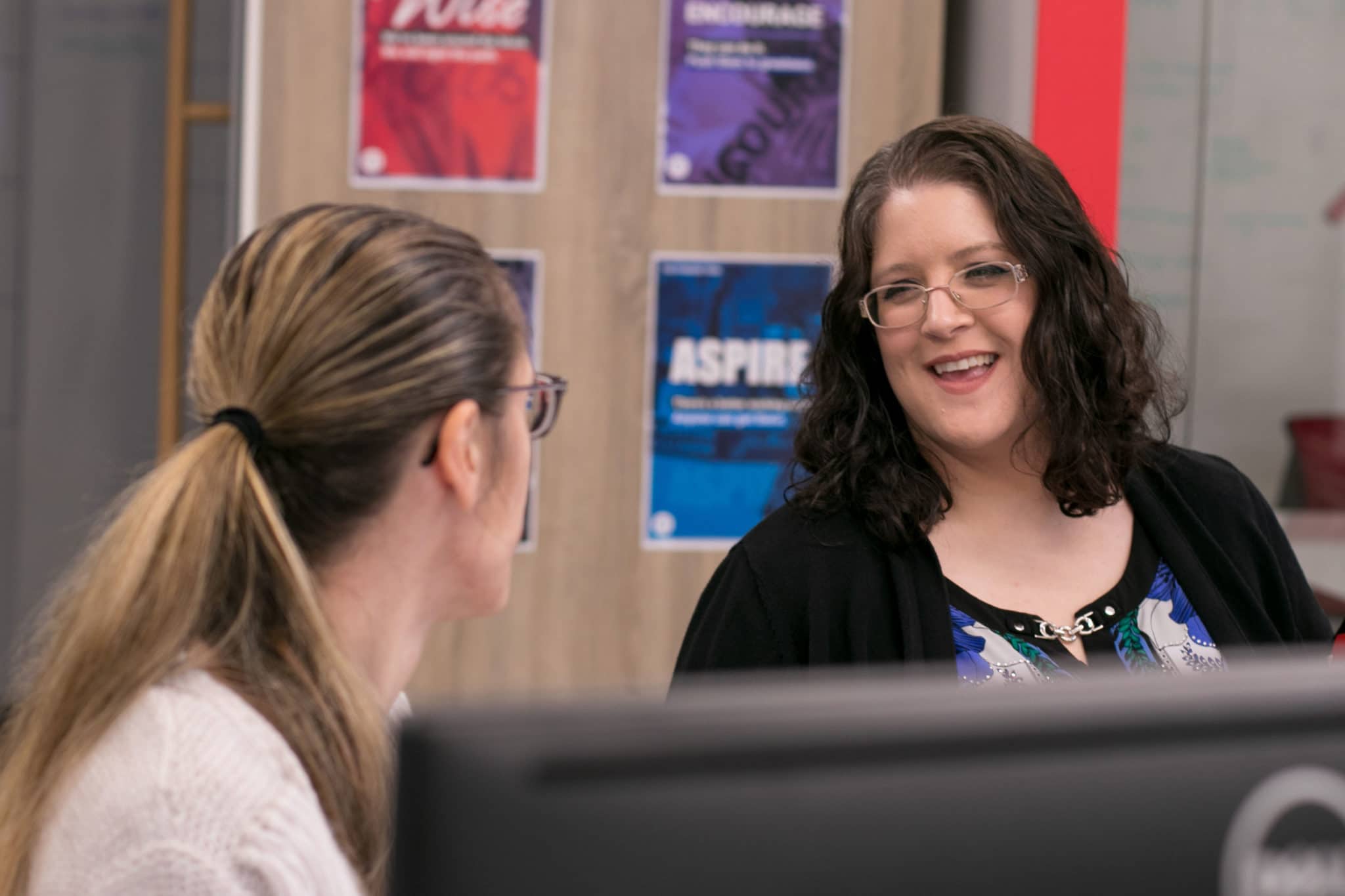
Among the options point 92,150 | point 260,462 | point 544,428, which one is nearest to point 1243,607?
point 544,428

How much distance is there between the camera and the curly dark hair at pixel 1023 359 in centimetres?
173

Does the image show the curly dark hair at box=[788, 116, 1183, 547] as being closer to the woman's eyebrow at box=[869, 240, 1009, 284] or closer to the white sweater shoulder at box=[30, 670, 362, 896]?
the woman's eyebrow at box=[869, 240, 1009, 284]

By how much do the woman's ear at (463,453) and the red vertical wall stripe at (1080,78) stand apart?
184 cm

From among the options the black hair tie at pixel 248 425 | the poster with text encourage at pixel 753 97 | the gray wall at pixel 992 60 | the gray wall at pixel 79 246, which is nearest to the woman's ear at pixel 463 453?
the black hair tie at pixel 248 425

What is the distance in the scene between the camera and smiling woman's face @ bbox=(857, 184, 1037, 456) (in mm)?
1718

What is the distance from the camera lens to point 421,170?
2.77m

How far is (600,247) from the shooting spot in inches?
111

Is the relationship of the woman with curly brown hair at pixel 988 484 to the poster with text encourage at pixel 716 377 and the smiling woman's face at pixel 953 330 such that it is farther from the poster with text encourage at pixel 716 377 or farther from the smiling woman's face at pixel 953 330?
the poster with text encourage at pixel 716 377

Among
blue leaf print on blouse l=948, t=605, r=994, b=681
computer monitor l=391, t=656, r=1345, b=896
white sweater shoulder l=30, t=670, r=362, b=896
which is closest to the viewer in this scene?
computer monitor l=391, t=656, r=1345, b=896

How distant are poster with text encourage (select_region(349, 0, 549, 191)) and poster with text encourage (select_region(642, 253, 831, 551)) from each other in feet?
1.20

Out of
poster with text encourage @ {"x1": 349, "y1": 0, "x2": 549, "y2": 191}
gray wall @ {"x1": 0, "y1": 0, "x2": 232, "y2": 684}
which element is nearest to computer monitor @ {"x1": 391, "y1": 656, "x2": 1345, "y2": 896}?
poster with text encourage @ {"x1": 349, "y1": 0, "x2": 549, "y2": 191}

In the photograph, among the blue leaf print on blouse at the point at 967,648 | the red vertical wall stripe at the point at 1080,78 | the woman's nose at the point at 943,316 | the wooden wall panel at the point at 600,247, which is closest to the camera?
the blue leaf print on blouse at the point at 967,648

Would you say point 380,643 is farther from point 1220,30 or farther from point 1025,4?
point 1220,30

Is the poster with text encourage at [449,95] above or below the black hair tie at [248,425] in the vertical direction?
above
